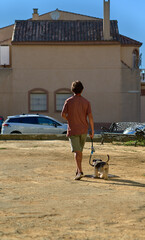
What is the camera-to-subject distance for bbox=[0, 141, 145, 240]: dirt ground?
5.30 meters

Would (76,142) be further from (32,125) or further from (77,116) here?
(32,125)

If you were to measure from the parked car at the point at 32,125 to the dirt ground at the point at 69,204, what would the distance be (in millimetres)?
13947

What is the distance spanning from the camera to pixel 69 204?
22.4 ft

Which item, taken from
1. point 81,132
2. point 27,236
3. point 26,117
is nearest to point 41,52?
point 26,117

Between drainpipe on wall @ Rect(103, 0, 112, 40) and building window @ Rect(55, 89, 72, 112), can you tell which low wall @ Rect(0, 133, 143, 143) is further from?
drainpipe on wall @ Rect(103, 0, 112, 40)

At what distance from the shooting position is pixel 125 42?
3869 centimetres

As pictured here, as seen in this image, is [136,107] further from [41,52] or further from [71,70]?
[41,52]

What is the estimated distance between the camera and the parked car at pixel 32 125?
25750 millimetres

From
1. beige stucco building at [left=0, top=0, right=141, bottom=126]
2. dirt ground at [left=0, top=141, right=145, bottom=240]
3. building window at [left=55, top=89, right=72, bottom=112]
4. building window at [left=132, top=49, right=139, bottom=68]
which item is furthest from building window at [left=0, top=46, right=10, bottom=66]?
dirt ground at [left=0, top=141, right=145, bottom=240]

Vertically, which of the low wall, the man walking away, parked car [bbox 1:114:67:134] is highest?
the man walking away

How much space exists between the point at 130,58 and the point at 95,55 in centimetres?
301

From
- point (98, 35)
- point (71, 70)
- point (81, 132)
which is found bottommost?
point (81, 132)

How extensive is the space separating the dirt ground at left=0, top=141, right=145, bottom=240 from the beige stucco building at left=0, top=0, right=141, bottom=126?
2585cm

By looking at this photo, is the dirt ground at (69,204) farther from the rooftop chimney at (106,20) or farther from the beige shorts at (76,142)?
the rooftop chimney at (106,20)
